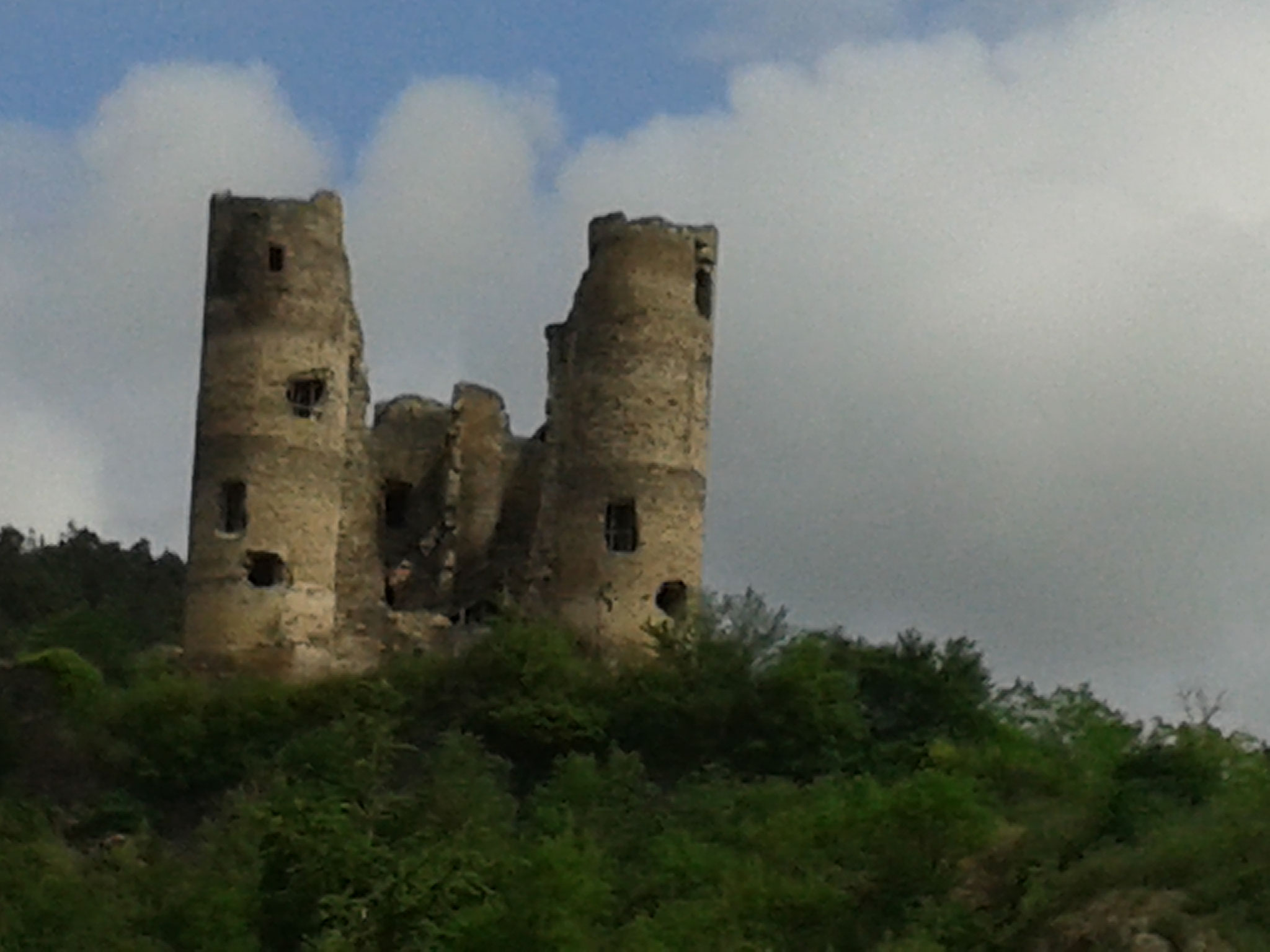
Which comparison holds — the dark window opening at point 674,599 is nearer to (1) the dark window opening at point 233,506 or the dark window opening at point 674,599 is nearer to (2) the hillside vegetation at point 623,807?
(2) the hillside vegetation at point 623,807

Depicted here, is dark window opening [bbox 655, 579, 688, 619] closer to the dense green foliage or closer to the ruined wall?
the ruined wall

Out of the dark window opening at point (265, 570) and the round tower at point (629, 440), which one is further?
the round tower at point (629, 440)

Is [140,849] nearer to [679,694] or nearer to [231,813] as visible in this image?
[231,813]

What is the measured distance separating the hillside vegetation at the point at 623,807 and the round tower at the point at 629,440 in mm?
804

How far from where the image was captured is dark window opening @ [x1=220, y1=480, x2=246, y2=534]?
132 ft

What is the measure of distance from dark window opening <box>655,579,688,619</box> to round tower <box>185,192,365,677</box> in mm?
4155

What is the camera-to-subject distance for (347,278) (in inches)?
1644

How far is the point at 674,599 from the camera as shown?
1612 inches

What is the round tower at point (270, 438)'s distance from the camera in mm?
39969

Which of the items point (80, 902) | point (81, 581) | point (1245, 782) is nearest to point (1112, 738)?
point (1245, 782)

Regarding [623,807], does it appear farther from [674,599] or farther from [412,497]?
[412,497]

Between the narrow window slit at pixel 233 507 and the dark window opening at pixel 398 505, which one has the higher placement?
the dark window opening at pixel 398 505

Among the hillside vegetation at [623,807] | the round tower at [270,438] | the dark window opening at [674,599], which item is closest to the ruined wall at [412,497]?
the round tower at [270,438]

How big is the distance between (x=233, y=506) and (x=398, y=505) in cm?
376
